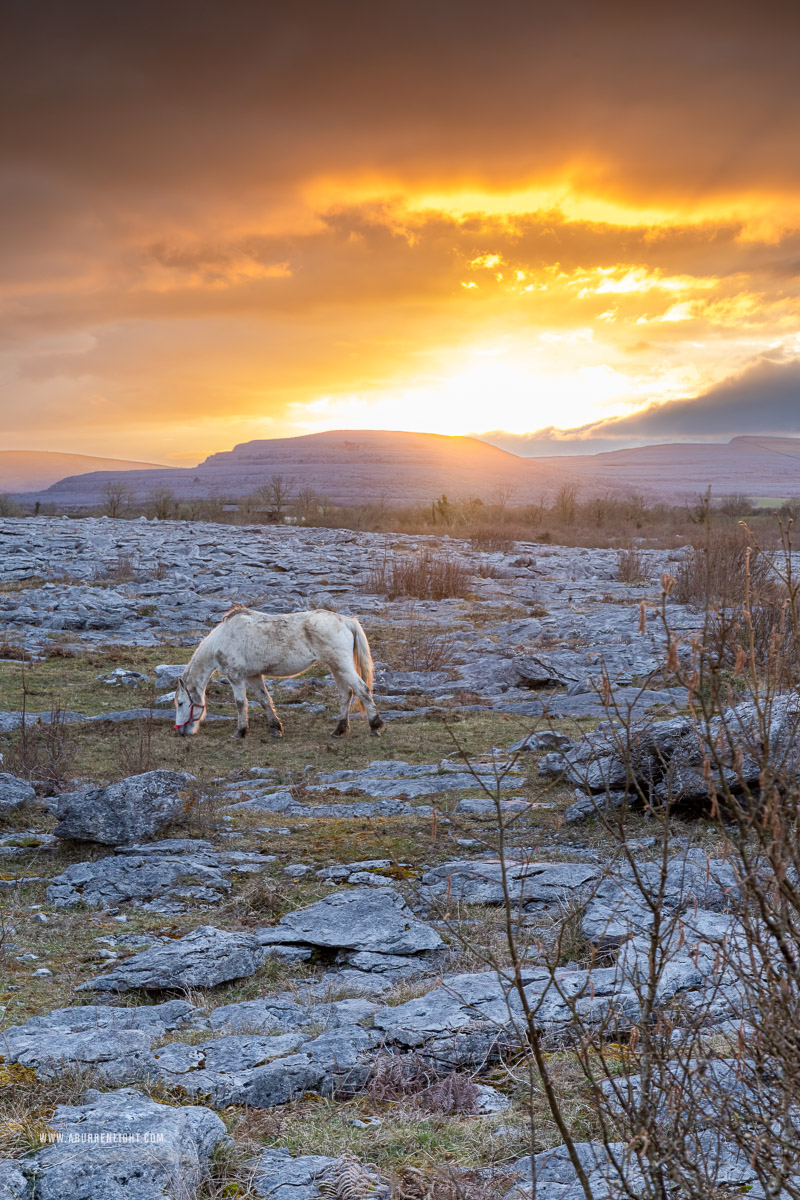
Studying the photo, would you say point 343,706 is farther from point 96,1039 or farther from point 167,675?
point 96,1039

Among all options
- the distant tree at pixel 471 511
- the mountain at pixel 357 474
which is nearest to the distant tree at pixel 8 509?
the distant tree at pixel 471 511

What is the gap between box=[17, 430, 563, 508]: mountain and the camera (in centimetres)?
12838

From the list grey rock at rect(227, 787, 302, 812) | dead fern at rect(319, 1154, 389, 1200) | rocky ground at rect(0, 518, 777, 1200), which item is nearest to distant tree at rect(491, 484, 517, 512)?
rocky ground at rect(0, 518, 777, 1200)

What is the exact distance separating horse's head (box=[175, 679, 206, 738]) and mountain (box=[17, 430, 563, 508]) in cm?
9092

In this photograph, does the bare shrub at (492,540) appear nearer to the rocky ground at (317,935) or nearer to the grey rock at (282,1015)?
the rocky ground at (317,935)

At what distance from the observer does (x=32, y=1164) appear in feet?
8.80

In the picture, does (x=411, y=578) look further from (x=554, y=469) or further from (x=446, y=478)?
(x=554, y=469)

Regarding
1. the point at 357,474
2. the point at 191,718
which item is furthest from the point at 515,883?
the point at 357,474

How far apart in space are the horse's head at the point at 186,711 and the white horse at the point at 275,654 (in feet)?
0.04

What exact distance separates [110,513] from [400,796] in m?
41.6

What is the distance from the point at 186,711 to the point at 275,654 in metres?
1.36

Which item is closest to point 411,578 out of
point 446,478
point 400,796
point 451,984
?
point 400,796

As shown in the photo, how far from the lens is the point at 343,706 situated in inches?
435

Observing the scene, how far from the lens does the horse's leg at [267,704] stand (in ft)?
36.4
